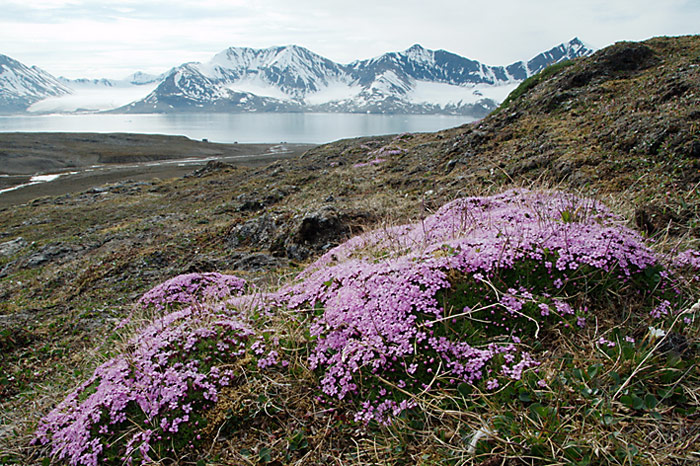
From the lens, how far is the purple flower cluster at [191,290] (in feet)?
22.8

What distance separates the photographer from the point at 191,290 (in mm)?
7191

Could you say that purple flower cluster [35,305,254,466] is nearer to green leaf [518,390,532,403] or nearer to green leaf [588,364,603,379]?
green leaf [518,390,532,403]

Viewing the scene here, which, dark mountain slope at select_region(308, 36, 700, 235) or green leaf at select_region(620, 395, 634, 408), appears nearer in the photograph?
green leaf at select_region(620, 395, 634, 408)

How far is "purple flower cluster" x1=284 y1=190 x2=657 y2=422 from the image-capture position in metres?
3.52

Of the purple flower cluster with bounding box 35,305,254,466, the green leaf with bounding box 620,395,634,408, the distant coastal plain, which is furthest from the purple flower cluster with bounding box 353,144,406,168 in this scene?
the distant coastal plain

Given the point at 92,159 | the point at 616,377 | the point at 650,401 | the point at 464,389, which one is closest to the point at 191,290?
the point at 464,389

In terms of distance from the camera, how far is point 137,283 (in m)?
11.6

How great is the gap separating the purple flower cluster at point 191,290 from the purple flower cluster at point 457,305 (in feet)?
8.80

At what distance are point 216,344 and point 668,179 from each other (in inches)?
390

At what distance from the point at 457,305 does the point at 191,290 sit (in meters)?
5.30

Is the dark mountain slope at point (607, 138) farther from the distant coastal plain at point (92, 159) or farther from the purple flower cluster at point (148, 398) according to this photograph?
the distant coastal plain at point (92, 159)

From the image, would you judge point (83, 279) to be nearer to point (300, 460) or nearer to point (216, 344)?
point (216, 344)

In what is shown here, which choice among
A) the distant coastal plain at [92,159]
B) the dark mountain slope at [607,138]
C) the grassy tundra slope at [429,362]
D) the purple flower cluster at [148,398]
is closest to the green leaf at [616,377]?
the grassy tundra slope at [429,362]

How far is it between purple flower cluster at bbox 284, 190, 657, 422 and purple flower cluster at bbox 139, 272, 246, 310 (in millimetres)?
2683
